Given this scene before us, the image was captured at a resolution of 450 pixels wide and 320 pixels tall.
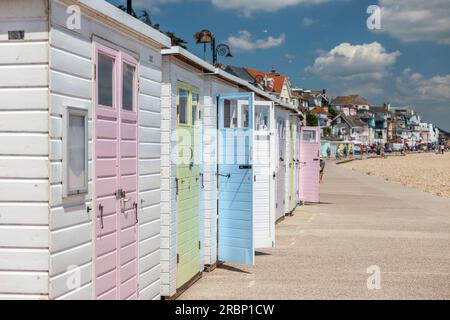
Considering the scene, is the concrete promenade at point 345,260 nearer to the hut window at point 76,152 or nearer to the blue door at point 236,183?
the blue door at point 236,183

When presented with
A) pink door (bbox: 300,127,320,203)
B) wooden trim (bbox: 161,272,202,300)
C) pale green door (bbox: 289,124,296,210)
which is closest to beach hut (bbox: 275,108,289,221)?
pale green door (bbox: 289,124,296,210)

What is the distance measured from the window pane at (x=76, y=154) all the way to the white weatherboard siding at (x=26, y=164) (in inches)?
13.4

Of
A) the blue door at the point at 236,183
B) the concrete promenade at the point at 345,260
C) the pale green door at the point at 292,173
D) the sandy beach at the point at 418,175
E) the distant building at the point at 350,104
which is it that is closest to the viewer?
the concrete promenade at the point at 345,260

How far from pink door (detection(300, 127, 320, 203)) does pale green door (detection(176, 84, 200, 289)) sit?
39.8 feet

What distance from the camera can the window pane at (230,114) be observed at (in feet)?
34.0

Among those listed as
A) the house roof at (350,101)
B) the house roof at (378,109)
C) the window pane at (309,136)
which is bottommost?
the window pane at (309,136)

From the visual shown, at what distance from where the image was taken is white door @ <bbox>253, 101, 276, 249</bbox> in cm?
1055

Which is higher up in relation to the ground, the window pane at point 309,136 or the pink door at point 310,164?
the window pane at point 309,136

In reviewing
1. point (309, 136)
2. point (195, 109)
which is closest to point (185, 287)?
point (195, 109)

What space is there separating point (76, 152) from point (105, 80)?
1022mm

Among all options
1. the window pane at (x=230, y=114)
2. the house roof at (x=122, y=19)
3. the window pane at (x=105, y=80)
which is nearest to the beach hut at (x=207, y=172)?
the window pane at (x=230, y=114)

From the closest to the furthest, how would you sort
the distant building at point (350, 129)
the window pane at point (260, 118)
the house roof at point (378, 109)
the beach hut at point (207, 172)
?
the beach hut at point (207, 172)
the window pane at point (260, 118)
the distant building at point (350, 129)
the house roof at point (378, 109)

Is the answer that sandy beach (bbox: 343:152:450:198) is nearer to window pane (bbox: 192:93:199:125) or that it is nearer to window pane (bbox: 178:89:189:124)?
window pane (bbox: 192:93:199:125)
